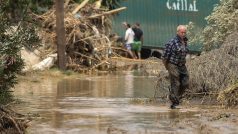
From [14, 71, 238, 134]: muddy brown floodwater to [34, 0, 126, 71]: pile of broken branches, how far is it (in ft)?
16.4

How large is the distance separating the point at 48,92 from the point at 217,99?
464cm

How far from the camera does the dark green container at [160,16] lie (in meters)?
29.8

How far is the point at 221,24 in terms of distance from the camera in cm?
1709

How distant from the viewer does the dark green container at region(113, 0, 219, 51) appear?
29812mm

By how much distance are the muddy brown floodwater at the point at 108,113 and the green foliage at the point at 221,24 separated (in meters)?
1.98

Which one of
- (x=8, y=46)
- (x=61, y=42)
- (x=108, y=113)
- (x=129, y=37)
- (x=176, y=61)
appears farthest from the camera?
(x=129, y=37)

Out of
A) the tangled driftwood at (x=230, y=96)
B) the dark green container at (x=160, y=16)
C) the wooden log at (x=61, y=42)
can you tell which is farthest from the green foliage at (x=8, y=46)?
the dark green container at (x=160, y=16)

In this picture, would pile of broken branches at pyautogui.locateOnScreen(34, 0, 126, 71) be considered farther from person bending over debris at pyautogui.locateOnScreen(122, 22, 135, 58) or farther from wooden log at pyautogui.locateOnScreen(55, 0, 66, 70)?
person bending over debris at pyautogui.locateOnScreen(122, 22, 135, 58)

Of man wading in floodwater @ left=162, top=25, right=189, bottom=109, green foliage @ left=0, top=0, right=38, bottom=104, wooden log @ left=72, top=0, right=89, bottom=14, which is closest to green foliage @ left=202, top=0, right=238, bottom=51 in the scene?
man wading in floodwater @ left=162, top=25, right=189, bottom=109

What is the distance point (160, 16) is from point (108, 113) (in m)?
19.9

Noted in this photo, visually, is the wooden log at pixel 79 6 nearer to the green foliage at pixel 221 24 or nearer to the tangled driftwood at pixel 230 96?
the green foliage at pixel 221 24

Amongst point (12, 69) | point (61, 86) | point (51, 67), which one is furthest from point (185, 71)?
point (51, 67)

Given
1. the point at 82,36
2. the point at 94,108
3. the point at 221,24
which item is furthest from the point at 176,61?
the point at 82,36

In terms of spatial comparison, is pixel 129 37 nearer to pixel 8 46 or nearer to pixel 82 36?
pixel 82 36
